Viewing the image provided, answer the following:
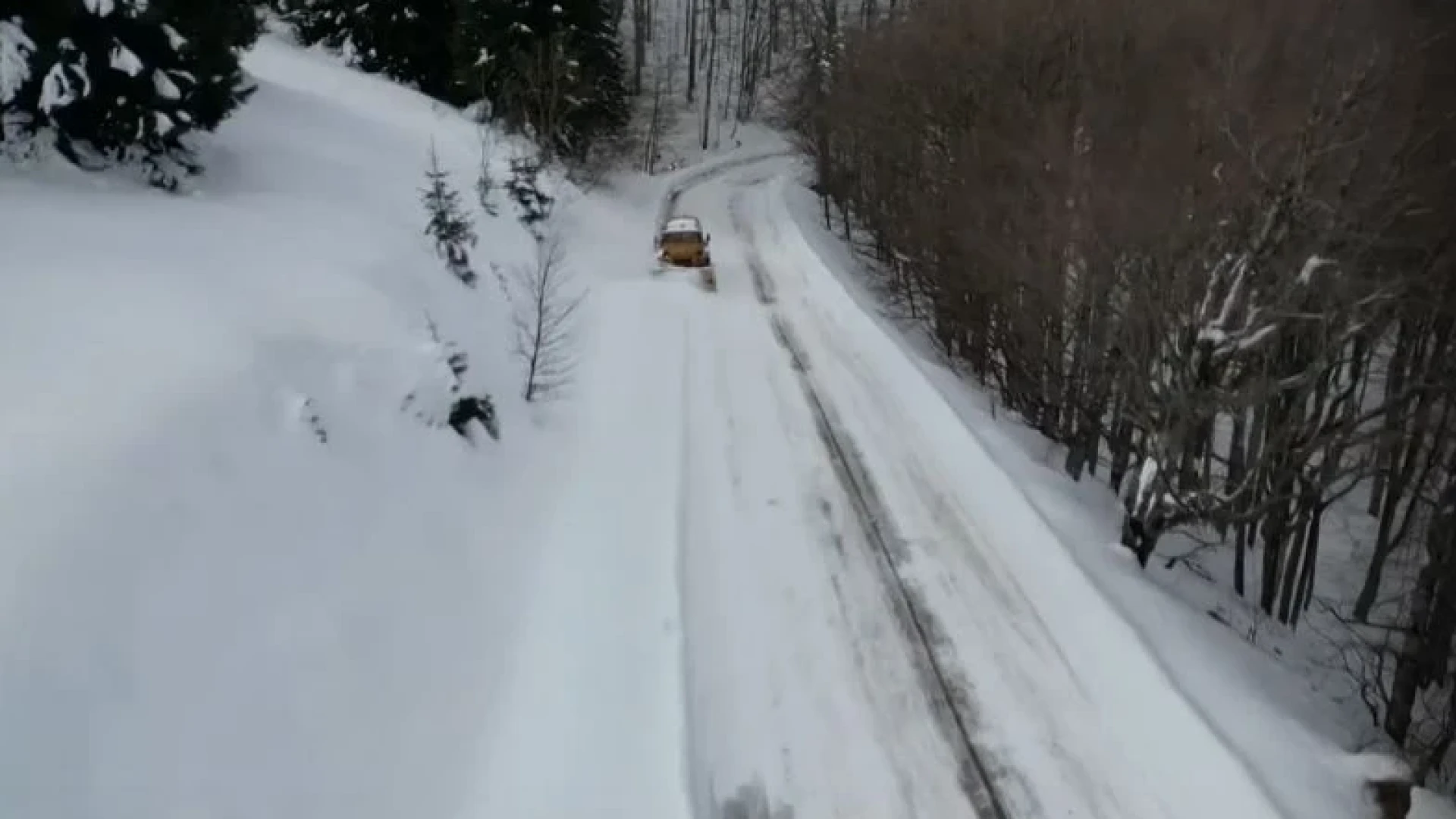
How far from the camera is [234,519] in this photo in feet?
24.5

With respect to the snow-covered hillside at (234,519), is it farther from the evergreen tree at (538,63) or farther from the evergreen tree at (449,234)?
the evergreen tree at (538,63)

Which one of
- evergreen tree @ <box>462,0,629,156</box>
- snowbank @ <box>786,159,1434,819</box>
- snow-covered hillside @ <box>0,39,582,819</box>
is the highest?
evergreen tree @ <box>462,0,629,156</box>

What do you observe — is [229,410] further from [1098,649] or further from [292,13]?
[292,13]

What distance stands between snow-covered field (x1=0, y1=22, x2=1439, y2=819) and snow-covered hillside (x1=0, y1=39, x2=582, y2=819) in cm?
3

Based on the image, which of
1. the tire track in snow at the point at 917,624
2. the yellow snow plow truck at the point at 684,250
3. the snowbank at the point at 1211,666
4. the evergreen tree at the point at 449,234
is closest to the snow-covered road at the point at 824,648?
the tire track in snow at the point at 917,624

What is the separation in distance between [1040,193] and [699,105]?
158 ft

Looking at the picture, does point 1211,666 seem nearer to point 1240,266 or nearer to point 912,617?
point 912,617

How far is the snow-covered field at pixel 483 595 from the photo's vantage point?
6.11 m

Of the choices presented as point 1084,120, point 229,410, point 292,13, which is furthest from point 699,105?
point 229,410

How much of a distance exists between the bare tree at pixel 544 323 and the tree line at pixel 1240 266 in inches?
298

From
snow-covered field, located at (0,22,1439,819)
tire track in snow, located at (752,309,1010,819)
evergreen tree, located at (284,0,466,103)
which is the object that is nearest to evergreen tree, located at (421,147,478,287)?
snow-covered field, located at (0,22,1439,819)

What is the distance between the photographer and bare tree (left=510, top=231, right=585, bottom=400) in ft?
48.8

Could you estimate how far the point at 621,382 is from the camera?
53.2 ft

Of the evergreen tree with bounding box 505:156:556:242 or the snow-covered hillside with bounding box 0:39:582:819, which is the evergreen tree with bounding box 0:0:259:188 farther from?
the evergreen tree with bounding box 505:156:556:242
